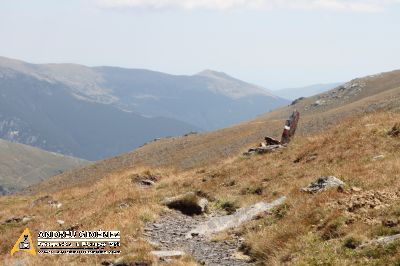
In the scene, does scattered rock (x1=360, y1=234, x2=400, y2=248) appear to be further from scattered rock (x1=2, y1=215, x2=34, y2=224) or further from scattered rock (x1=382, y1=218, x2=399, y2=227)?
scattered rock (x1=2, y1=215, x2=34, y2=224)

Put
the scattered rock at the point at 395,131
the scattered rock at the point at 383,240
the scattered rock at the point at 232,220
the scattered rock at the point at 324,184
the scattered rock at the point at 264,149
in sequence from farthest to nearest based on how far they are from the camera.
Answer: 1. the scattered rock at the point at 264,149
2. the scattered rock at the point at 395,131
3. the scattered rock at the point at 232,220
4. the scattered rock at the point at 324,184
5. the scattered rock at the point at 383,240

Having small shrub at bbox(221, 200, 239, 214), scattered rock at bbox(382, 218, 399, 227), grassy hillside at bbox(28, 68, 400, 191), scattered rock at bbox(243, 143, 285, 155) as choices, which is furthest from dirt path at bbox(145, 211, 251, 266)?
grassy hillside at bbox(28, 68, 400, 191)

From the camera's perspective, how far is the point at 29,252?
→ 16219 millimetres

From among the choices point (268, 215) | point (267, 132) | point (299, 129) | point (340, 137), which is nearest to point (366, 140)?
point (340, 137)

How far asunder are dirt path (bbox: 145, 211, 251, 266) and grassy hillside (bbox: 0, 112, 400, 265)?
1.55 ft

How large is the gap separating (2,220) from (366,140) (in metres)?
21.5

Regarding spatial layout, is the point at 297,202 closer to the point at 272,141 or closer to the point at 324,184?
the point at 324,184

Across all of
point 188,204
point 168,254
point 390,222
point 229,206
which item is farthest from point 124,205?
point 390,222

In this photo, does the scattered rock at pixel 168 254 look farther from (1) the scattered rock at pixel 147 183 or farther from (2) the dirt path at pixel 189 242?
(1) the scattered rock at pixel 147 183

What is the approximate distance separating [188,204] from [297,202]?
18.7 feet

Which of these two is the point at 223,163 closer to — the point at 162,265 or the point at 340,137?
the point at 340,137

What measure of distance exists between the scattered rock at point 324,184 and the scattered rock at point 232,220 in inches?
42.0

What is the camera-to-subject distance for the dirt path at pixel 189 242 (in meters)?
13.6

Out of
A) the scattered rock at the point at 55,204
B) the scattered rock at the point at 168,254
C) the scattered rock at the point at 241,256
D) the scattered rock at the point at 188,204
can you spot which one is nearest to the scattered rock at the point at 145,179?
the scattered rock at the point at 55,204
